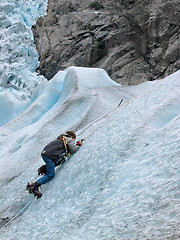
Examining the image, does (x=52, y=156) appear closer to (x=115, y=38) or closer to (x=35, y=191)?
(x=35, y=191)

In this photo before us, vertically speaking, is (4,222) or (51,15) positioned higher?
(51,15)

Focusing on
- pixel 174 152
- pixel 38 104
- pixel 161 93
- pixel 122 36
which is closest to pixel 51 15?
pixel 122 36

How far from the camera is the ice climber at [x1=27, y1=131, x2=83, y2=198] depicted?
4.28 meters

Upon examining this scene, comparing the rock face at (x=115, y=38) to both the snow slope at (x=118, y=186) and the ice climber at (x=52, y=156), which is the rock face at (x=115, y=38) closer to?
the snow slope at (x=118, y=186)

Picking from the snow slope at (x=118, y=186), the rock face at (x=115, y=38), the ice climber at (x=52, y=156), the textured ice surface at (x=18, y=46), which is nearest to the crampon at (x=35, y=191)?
the ice climber at (x=52, y=156)

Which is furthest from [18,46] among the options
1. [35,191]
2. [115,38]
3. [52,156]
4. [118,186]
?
[118,186]

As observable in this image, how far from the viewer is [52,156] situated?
4277 millimetres

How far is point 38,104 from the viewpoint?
10.6 metres

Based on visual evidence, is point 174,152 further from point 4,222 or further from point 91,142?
point 4,222

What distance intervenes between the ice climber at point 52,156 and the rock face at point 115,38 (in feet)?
66.6

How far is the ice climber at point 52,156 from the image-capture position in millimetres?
4281

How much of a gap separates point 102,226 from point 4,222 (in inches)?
103

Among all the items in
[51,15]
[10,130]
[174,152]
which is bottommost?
[174,152]

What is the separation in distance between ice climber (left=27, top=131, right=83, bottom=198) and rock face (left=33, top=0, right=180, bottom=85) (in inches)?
800
